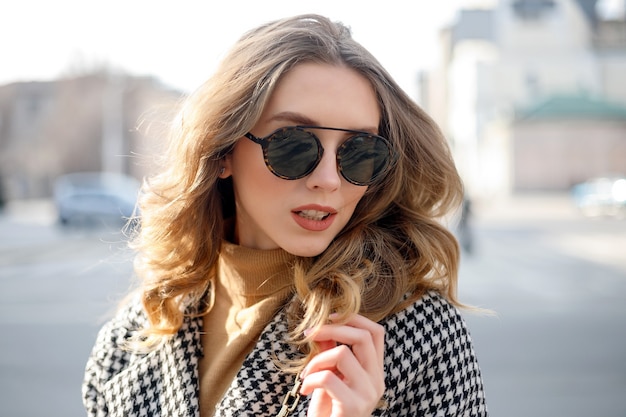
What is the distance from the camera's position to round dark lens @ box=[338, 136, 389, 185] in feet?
5.71

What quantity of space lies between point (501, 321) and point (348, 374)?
23.6ft

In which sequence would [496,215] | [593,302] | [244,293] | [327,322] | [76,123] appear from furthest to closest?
[76,123] → [496,215] → [593,302] → [244,293] → [327,322]

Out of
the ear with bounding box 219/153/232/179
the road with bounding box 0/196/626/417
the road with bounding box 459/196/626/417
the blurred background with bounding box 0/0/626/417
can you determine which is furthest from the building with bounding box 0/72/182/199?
the ear with bounding box 219/153/232/179

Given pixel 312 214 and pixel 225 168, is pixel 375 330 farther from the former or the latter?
pixel 225 168

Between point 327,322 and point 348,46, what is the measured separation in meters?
0.72

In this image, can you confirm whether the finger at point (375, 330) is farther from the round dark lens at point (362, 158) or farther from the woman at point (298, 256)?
the round dark lens at point (362, 158)

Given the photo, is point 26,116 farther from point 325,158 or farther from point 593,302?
point 325,158

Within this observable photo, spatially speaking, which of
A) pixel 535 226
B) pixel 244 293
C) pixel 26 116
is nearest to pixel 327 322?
pixel 244 293

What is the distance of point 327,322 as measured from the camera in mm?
1632

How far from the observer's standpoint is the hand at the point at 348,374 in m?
1.42

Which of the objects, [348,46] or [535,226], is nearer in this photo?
[348,46]

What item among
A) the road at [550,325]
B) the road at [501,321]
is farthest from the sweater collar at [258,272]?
the road at [550,325]

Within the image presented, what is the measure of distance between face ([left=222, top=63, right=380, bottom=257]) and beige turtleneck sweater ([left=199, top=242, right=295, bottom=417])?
94mm

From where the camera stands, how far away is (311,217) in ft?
5.78
